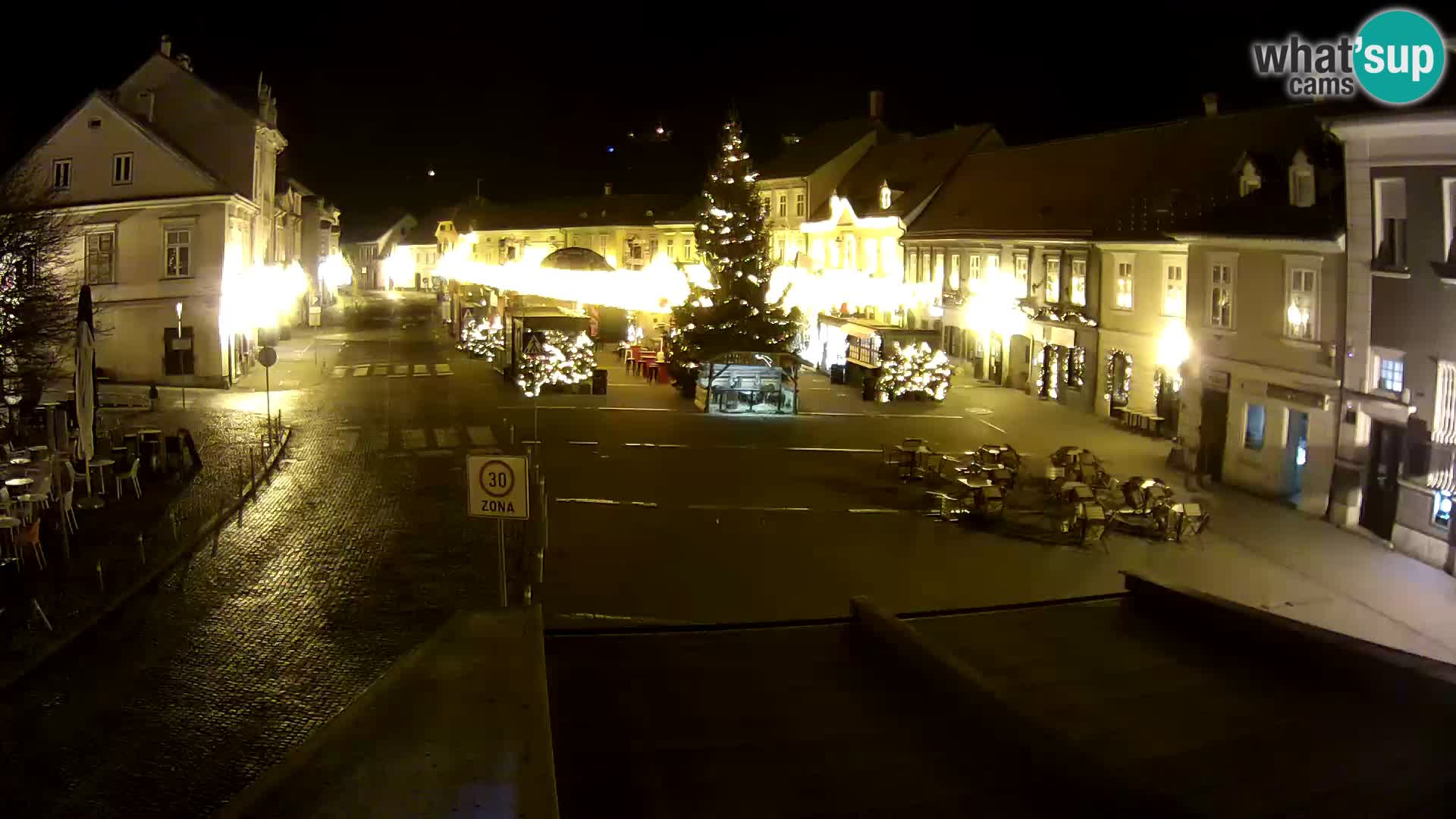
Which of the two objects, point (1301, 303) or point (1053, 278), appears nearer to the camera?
point (1301, 303)

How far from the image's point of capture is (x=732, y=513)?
2153 centimetres

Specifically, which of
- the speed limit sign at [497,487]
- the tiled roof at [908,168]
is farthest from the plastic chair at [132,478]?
the tiled roof at [908,168]

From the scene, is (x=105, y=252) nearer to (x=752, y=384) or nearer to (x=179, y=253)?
(x=179, y=253)

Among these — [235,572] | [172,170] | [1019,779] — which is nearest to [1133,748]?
[1019,779]

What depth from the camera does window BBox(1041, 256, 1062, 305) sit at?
3831 cm

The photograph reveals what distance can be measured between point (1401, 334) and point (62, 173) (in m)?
37.6

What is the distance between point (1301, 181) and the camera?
926 inches

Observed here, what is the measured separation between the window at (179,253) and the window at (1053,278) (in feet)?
89.6

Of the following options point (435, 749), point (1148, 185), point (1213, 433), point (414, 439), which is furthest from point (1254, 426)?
point (435, 749)

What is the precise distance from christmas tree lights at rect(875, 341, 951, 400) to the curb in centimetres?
1948

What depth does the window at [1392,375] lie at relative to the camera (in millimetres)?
20188

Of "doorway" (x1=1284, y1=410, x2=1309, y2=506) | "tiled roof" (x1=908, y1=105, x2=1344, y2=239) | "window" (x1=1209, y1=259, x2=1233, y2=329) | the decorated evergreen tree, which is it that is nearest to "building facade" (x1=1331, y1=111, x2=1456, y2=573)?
"tiled roof" (x1=908, y1=105, x2=1344, y2=239)

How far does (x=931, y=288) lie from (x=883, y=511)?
88.0 ft

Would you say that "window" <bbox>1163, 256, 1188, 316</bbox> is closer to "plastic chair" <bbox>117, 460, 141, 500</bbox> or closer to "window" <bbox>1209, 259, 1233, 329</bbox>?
"window" <bbox>1209, 259, 1233, 329</bbox>
